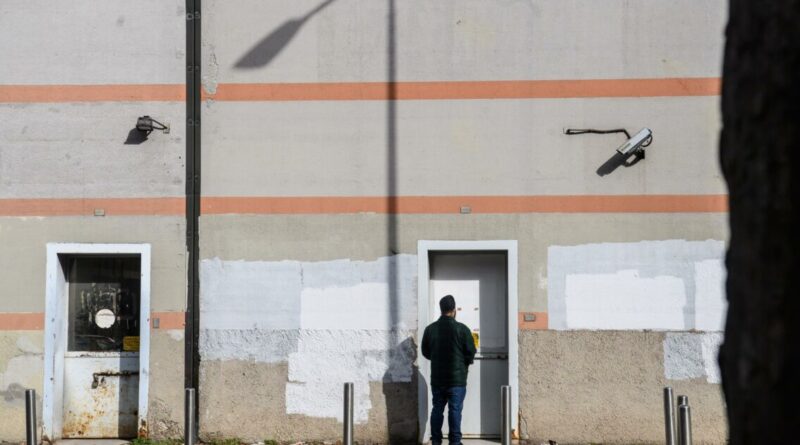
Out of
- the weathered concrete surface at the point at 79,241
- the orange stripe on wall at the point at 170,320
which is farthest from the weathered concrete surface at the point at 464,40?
the orange stripe on wall at the point at 170,320

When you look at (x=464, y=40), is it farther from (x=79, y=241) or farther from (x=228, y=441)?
(x=228, y=441)

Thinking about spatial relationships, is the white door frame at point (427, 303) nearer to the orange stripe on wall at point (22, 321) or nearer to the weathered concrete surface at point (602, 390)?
the weathered concrete surface at point (602, 390)

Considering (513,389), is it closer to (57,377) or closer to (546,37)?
(546,37)

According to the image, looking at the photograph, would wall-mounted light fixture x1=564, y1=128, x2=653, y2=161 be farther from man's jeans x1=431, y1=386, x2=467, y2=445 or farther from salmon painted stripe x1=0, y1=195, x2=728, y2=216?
man's jeans x1=431, y1=386, x2=467, y2=445

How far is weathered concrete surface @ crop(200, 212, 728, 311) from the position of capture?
11.6 m

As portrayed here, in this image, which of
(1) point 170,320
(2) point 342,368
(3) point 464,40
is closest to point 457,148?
(3) point 464,40

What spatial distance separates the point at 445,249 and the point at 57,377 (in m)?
4.88

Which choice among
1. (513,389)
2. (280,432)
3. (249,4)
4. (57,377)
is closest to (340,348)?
(280,432)

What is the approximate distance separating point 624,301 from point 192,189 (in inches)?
207

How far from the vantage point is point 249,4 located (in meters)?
12.0

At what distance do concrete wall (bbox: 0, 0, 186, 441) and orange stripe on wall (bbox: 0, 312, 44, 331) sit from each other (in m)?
0.01

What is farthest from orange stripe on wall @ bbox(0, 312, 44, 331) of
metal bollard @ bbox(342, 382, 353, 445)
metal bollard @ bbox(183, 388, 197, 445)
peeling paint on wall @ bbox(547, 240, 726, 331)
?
peeling paint on wall @ bbox(547, 240, 726, 331)

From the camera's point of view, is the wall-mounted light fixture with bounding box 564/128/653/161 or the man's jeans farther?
the wall-mounted light fixture with bounding box 564/128/653/161

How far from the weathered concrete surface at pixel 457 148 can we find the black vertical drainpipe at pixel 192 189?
0.46 ft
